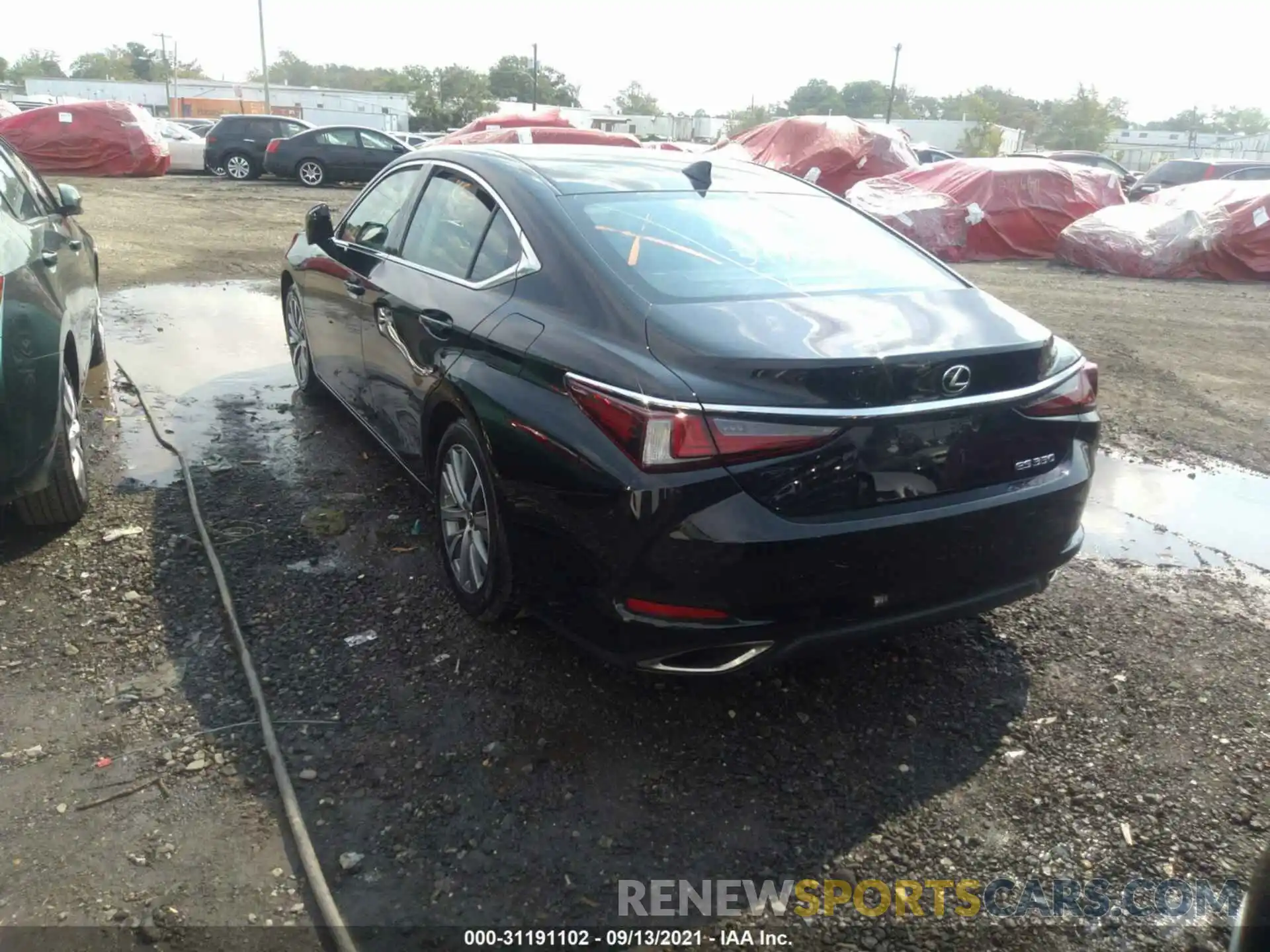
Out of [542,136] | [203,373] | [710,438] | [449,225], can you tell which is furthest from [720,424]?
[542,136]

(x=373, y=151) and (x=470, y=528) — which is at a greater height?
(x=373, y=151)

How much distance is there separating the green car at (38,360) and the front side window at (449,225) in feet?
4.69

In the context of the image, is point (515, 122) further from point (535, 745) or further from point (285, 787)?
point (285, 787)

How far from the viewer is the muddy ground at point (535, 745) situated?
2.29 m

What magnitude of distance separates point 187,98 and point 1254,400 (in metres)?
86.4

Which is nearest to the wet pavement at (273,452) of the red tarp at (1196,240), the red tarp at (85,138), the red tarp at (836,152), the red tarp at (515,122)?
the red tarp at (1196,240)

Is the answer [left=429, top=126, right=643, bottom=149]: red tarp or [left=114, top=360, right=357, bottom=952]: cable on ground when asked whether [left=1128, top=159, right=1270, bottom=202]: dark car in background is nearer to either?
[left=429, top=126, right=643, bottom=149]: red tarp

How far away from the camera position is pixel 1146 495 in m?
4.87

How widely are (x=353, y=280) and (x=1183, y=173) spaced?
2520 centimetres

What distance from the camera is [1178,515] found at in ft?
15.2

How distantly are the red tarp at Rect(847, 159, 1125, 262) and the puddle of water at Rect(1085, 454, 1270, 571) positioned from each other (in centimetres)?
952

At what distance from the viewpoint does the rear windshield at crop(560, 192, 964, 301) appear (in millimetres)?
2998

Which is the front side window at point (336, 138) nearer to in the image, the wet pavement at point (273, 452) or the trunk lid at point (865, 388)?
the wet pavement at point (273, 452)

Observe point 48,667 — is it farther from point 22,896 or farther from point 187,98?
point 187,98
